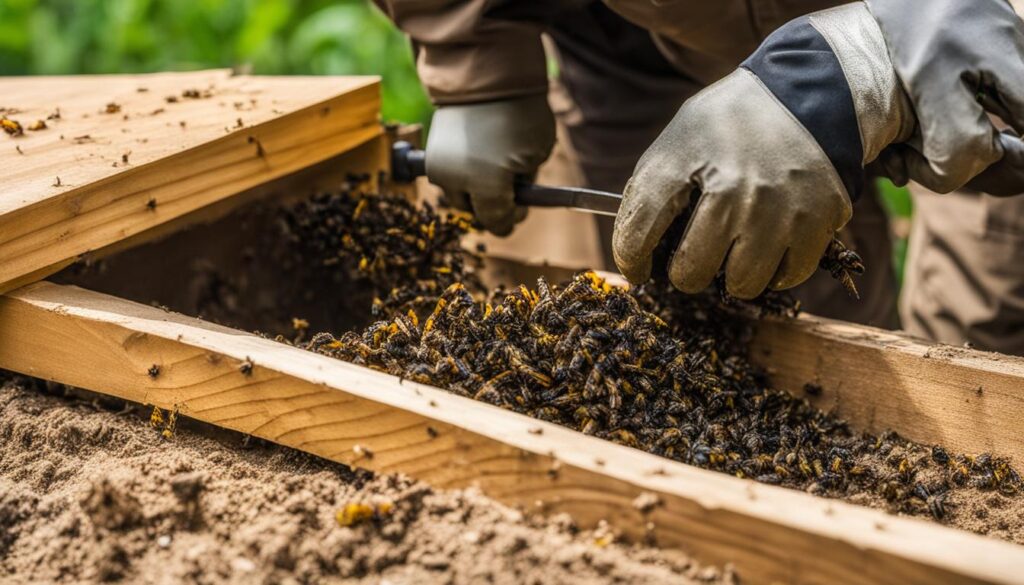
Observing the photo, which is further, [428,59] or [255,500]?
[428,59]

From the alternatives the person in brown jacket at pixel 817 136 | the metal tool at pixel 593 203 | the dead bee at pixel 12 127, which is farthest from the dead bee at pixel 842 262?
the dead bee at pixel 12 127

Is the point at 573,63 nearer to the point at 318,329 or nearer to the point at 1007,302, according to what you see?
the point at 318,329

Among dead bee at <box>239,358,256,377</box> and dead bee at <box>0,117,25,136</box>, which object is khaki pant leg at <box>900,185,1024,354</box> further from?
dead bee at <box>0,117,25,136</box>

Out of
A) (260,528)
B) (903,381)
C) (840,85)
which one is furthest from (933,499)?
(260,528)

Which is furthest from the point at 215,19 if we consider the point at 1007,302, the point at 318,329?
the point at 1007,302

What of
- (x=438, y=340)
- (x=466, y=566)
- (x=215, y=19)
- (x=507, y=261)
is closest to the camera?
(x=466, y=566)

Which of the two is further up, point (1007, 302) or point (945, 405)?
point (945, 405)

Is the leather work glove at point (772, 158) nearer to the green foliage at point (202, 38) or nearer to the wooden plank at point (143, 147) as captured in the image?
the wooden plank at point (143, 147)
